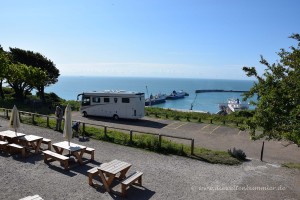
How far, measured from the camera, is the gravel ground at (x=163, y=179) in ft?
26.8

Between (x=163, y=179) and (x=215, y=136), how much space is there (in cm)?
1076

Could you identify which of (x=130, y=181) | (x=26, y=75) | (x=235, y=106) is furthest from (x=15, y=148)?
(x=235, y=106)

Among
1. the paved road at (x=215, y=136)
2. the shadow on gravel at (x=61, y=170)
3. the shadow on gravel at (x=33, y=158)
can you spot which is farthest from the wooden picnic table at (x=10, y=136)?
the paved road at (x=215, y=136)

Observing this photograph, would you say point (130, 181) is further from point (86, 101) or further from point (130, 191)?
point (86, 101)

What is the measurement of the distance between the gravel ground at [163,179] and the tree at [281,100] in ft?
6.91

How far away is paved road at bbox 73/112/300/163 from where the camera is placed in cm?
1484

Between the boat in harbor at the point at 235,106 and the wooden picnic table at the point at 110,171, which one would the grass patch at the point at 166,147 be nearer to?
the wooden picnic table at the point at 110,171

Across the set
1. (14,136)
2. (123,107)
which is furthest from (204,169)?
(123,107)

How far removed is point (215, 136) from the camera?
1922cm

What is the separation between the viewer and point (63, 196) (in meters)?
7.88

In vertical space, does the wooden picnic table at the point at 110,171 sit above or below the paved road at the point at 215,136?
above

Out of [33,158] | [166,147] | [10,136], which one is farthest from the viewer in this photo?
[166,147]

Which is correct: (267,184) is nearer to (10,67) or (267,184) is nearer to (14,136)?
(14,136)

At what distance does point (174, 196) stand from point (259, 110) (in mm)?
3708
